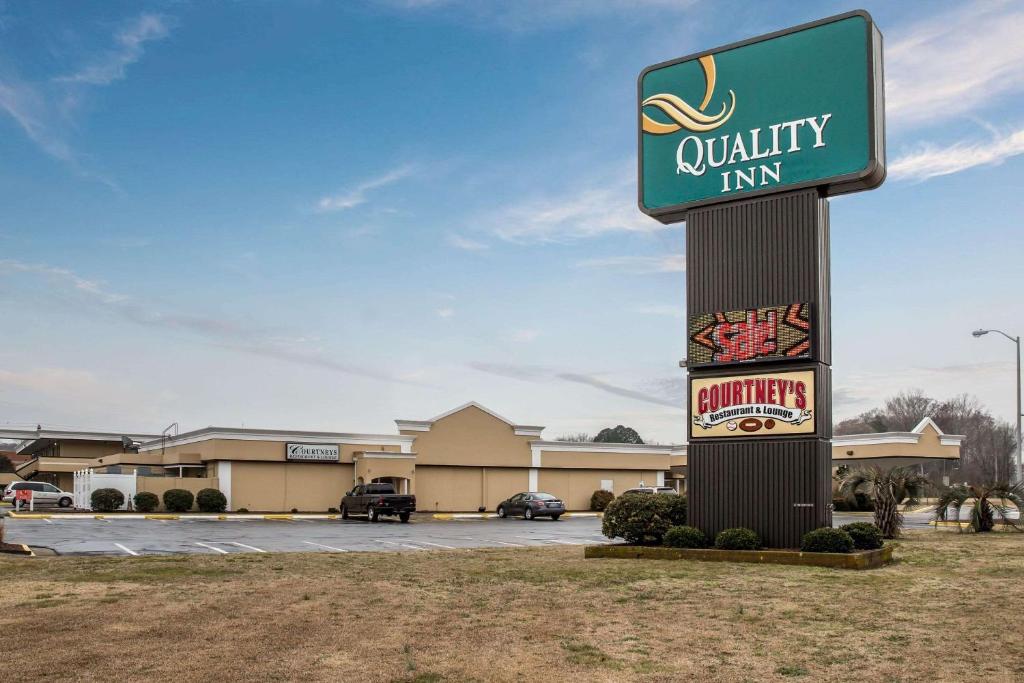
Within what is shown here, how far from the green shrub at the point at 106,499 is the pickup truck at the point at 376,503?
10.7 metres

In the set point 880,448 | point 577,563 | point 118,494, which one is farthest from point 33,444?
point 577,563

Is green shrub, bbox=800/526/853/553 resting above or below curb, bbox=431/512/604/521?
above

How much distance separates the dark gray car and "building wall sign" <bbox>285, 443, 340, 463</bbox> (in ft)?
30.6

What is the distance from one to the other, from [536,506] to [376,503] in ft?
26.8

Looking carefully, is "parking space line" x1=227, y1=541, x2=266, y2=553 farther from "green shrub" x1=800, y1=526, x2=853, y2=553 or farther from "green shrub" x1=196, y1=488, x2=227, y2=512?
"green shrub" x1=196, y1=488, x2=227, y2=512

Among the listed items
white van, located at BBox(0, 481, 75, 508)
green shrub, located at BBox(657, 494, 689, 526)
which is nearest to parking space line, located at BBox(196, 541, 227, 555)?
green shrub, located at BBox(657, 494, 689, 526)

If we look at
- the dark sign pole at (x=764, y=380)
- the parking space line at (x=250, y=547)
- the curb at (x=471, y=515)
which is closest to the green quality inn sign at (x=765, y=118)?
the dark sign pole at (x=764, y=380)

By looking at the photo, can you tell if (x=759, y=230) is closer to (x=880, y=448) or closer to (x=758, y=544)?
(x=758, y=544)

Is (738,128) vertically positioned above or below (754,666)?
above

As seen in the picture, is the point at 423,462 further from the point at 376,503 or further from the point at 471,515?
the point at 376,503

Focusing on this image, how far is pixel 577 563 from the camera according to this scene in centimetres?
1908

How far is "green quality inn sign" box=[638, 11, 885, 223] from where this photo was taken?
19859 millimetres

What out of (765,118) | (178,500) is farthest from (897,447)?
(765,118)

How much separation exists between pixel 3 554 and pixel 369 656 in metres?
14.1
